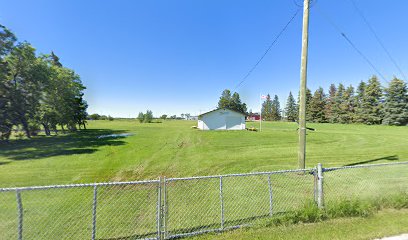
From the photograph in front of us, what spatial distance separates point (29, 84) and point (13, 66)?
2.17m

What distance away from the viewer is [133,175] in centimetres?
818

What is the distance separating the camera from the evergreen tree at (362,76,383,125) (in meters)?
45.2

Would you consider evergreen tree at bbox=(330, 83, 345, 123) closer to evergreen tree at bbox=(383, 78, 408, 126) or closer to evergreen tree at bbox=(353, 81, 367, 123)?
evergreen tree at bbox=(353, 81, 367, 123)

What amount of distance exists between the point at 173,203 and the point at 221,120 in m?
24.7

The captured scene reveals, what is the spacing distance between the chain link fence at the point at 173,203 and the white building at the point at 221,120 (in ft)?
72.3

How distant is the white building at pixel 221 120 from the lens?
29.6 m

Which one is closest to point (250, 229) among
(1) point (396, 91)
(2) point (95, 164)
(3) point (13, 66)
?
(2) point (95, 164)

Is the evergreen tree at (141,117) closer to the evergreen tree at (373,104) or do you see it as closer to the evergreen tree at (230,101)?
the evergreen tree at (230,101)

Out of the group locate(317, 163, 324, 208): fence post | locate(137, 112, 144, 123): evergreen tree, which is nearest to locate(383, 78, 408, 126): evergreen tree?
locate(317, 163, 324, 208): fence post

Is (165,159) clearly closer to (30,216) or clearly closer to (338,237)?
(30,216)

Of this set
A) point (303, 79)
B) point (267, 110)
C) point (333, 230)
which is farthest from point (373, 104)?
point (267, 110)

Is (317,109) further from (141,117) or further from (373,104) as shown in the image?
(141,117)

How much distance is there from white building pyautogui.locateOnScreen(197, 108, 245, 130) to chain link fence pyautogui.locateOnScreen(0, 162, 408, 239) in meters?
22.0

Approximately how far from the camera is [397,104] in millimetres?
40844
